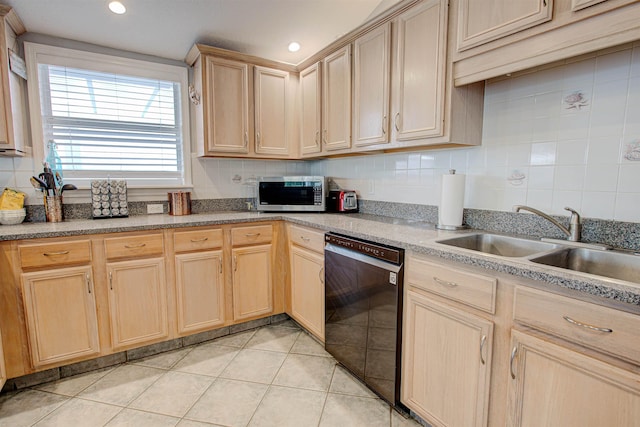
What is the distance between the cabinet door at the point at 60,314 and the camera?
5.97 ft

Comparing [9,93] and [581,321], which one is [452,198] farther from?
[9,93]

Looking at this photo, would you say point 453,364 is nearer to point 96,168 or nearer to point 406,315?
point 406,315

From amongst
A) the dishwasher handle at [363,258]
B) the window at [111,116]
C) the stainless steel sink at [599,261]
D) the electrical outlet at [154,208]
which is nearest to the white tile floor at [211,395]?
the dishwasher handle at [363,258]

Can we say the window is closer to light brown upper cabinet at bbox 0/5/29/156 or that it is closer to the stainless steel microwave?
light brown upper cabinet at bbox 0/5/29/156

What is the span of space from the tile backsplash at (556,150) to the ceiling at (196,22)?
98 centimetres

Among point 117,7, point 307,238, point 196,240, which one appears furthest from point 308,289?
point 117,7

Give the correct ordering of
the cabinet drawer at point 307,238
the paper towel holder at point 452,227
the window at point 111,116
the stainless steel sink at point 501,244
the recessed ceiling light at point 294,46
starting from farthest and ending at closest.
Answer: the recessed ceiling light at point 294,46, the window at point 111,116, the cabinet drawer at point 307,238, the paper towel holder at point 452,227, the stainless steel sink at point 501,244

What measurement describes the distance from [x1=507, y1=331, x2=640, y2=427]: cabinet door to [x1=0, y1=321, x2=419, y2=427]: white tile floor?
2.14 feet

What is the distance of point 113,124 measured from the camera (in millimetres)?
2533

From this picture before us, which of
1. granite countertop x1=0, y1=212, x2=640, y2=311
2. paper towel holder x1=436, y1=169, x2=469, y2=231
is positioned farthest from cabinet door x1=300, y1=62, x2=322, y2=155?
paper towel holder x1=436, y1=169, x2=469, y2=231

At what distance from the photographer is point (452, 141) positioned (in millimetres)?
1724

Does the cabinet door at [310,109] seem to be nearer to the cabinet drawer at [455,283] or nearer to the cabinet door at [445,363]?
the cabinet drawer at [455,283]

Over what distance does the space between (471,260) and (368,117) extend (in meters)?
1.28

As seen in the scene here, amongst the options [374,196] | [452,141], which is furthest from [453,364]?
[374,196]
